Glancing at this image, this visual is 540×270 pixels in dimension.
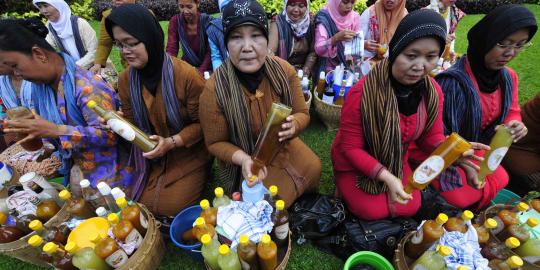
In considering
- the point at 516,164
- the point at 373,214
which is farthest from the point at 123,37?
the point at 516,164

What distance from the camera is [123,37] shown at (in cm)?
191

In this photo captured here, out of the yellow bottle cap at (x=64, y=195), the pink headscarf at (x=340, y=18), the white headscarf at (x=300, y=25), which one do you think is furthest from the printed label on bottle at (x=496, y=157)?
the yellow bottle cap at (x=64, y=195)

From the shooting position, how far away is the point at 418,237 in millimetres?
1743

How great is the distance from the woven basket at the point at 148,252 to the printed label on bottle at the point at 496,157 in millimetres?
2405

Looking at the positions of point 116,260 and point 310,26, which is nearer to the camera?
point 116,260

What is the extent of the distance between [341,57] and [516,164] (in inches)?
89.7

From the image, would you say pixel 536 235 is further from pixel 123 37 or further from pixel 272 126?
pixel 123 37

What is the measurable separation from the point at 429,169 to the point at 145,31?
211cm

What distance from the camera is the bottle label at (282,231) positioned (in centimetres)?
175

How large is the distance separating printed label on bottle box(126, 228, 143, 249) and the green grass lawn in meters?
0.52

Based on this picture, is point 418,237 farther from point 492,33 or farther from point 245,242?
point 492,33

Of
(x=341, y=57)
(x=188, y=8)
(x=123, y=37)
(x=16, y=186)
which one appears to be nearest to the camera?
(x=123, y=37)

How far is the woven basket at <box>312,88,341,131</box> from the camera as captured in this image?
3287 millimetres

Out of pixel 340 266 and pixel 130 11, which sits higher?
pixel 130 11
